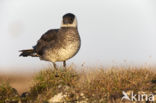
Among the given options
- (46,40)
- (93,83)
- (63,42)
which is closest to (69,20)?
(63,42)

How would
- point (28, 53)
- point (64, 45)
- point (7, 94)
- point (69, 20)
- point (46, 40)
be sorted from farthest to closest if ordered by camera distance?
point (28, 53), point (46, 40), point (69, 20), point (64, 45), point (7, 94)

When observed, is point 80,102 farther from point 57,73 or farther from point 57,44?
point 57,44

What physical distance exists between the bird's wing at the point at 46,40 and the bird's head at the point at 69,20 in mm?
563

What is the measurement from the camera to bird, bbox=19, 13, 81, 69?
11.4 metres

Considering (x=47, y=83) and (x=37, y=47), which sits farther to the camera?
(x=37, y=47)

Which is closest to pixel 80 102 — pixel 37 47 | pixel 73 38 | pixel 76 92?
pixel 76 92

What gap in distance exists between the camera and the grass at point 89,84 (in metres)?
9.45

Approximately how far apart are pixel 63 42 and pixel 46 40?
120cm

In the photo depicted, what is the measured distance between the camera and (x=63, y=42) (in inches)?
452

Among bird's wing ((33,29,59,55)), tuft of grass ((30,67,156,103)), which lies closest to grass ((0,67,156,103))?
tuft of grass ((30,67,156,103))

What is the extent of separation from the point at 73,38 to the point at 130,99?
122 inches

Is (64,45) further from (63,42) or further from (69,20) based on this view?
(69,20)

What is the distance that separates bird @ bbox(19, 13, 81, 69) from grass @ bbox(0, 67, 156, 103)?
46 cm

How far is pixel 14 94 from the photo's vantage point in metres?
10.9
